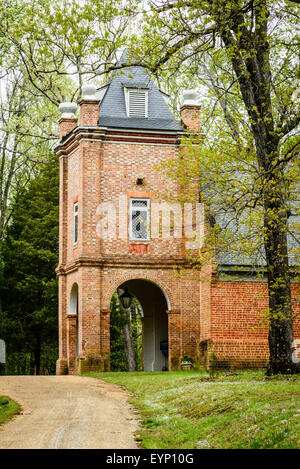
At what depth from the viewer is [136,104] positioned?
1115 inches

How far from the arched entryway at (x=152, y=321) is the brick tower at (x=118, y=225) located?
8.94 feet

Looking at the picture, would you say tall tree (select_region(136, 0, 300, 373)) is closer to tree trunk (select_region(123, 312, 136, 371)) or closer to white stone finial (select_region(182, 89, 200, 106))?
white stone finial (select_region(182, 89, 200, 106))

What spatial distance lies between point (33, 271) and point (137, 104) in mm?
12914

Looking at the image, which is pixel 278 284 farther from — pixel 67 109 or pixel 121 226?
pixel 67 109

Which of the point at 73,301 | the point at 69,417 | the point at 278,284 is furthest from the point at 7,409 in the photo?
the point at 73,301

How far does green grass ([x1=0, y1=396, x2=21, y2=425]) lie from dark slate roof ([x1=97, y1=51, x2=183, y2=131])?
13485mm

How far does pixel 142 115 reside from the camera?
28.3m

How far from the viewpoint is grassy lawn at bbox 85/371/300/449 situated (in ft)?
33.2

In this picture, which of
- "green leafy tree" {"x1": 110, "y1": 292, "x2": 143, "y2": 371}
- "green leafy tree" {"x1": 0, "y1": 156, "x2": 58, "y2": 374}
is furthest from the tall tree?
"green leafy tree" {"x1": 0, "y1": 156, "x2": 58, "y2": 374}

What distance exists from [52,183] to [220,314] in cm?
1661

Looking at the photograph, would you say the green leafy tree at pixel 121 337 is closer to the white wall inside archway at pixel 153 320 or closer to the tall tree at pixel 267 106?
the white wall inside archway at pixel 153 320

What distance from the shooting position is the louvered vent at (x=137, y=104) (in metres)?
28.2

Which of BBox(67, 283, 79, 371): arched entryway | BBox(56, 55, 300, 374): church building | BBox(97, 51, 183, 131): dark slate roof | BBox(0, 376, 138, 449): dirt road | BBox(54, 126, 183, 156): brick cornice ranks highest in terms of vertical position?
BBox(97, 51, 183, 131): dark slate roof
